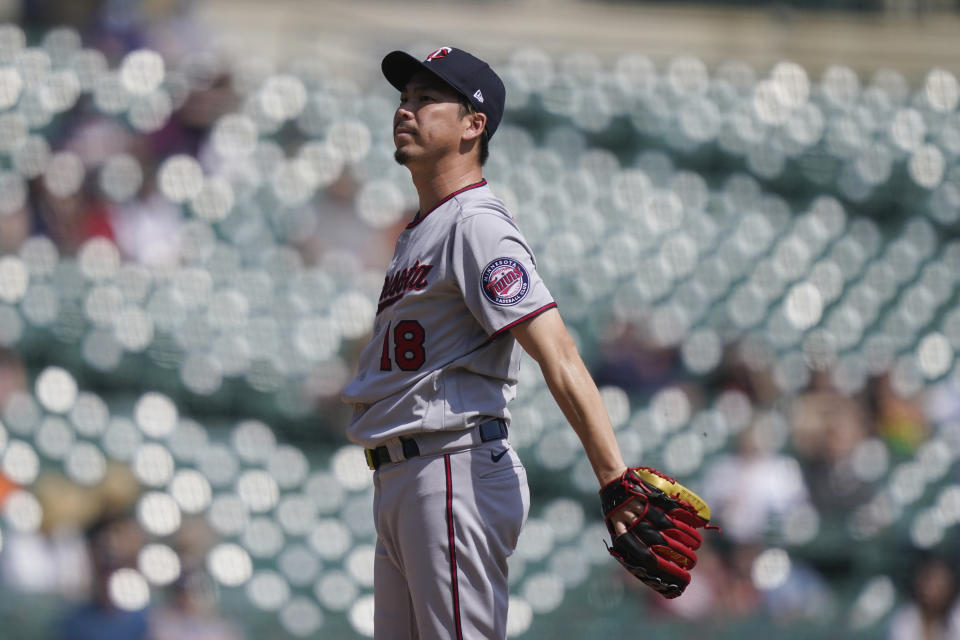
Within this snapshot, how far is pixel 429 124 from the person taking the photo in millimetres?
1806

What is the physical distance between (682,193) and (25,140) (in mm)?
3153

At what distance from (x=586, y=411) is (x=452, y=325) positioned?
0.27 m

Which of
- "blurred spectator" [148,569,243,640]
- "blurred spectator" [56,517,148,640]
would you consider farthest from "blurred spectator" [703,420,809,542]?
"blurred spectator" [56,517,148,640]

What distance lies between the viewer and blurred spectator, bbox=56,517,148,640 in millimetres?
3678

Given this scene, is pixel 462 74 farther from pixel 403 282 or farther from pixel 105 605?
pixel 105 605

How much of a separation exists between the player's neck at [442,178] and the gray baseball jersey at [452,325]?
0.11 feet

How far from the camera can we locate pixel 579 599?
4254 mm

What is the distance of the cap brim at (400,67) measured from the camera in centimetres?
183

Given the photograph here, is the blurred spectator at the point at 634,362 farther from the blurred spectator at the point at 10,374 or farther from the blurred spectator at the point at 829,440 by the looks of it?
the blurred spectator at the point at 10,374

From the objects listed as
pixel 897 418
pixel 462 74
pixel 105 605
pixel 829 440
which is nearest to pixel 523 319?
pixel 462 74

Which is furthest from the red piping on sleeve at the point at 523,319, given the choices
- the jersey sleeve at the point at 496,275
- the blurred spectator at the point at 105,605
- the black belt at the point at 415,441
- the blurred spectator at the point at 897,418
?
the blurred spectator at the point at 897,418

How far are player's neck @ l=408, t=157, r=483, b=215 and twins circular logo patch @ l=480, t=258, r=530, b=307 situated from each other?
8.8 inches

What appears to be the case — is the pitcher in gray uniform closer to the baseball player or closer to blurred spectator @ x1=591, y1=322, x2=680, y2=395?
the baseball player

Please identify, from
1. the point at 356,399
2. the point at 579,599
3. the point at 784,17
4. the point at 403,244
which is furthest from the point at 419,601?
the point at 784,17
